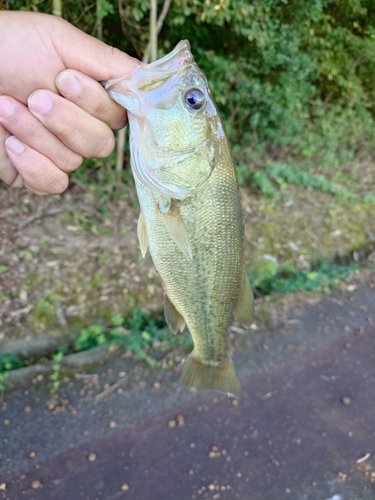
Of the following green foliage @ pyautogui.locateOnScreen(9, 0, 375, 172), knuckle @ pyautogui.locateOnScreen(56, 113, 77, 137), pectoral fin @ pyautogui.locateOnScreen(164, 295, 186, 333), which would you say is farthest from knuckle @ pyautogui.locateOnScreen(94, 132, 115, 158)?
green foliage @ pyautogui.locateOnScreen(9, 0, 375, 172)

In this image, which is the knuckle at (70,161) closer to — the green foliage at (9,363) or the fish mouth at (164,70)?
the fish mouth at (164,70)

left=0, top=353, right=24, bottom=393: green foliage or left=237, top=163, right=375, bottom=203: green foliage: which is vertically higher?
left=237, top=163, right=375, bottom=203: green foliage

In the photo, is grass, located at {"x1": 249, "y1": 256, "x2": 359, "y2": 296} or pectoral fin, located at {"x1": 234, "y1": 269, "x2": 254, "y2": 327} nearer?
pectoral fin, located at {"x1": 234, "y1": 269, "x2": 254, "y2": 327}

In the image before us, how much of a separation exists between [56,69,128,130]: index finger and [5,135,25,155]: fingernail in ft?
0.95

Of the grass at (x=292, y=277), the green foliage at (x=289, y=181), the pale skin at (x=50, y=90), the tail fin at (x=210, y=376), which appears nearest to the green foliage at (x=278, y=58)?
the green foliage at (x=289, y=181)

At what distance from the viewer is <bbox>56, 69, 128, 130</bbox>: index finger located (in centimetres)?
153

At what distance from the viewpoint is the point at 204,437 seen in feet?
10.5

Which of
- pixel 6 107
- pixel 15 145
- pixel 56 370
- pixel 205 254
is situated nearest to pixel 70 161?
pixel 15 145

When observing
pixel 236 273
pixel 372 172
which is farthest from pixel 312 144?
pixel 236 273

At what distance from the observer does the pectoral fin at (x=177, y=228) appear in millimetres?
1660

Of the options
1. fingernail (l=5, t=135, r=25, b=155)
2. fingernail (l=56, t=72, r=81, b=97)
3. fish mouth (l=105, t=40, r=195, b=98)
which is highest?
fish mouth (l=105, t=40, r=195, b=98)

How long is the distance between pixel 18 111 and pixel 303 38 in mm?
3781

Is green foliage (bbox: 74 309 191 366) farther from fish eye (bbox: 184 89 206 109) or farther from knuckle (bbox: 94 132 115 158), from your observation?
fish eye (bbox: 184 89 206 109)

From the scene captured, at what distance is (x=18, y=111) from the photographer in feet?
5.21
